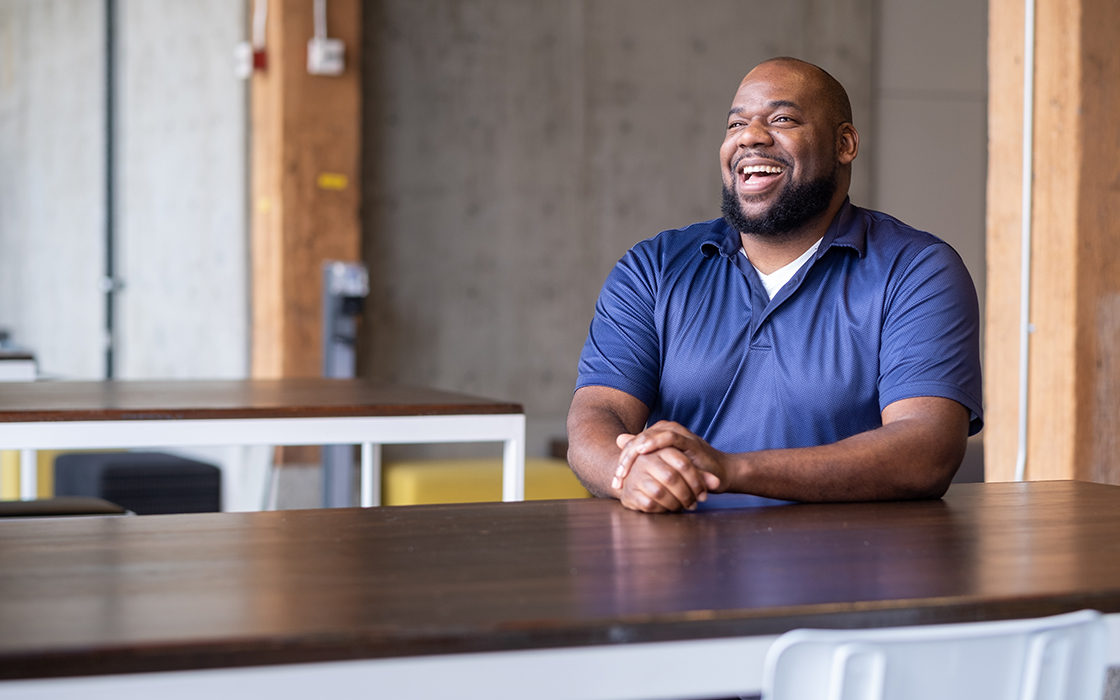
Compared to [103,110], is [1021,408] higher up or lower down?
lower down

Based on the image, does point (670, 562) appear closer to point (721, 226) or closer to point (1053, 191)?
point (721, 226)

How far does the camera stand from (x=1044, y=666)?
898mm

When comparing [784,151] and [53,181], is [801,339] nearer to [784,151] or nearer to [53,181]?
[784,151]

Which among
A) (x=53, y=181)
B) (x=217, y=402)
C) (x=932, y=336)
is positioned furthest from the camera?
(x=53, y=181)

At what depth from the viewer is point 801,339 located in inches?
70.9

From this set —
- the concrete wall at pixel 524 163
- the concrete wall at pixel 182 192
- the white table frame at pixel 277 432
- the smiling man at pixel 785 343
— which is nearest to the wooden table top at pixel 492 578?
the smiling man at pixel 785 343

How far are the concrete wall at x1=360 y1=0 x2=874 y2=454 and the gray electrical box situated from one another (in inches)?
14.0

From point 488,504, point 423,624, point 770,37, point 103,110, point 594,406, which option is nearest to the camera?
point 423,624

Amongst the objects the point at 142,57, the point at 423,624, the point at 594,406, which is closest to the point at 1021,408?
the point at 594,406

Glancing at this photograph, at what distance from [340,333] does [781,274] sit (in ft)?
10.6

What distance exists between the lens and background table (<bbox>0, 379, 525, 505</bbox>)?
7.61 ft

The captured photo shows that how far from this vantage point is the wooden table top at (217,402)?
7.73ft

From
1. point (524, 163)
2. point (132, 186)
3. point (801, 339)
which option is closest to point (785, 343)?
point (801, 339)

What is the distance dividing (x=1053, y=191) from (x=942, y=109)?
3608 mm
